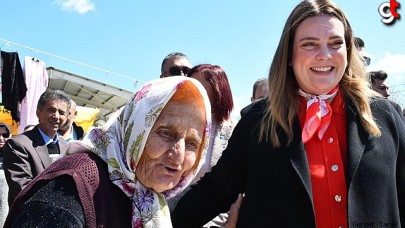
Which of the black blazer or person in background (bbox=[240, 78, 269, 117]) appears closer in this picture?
the black blazer

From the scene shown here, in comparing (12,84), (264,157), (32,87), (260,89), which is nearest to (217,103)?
(264,157)

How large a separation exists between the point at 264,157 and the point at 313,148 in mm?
234

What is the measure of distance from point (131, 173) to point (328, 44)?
3.67 ft

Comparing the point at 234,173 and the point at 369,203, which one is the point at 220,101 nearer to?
the point at 234,173

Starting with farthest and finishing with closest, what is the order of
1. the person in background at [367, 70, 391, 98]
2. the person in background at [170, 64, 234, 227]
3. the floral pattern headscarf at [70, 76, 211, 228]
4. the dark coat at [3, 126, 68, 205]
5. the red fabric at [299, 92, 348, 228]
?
the person in background at [367, 70, 391, 98] → the dark coat at [3, 126, 68, 205] → the person in background at [170, 64, 234, 227] → the red fabric at [299, 92, 348, 228] → the floral pattern headscarf at [70, 76, 211, 228]

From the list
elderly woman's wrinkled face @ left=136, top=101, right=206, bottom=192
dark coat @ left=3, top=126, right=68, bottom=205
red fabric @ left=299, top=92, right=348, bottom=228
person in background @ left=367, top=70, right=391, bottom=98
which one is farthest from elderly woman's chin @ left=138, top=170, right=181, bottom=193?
person in background @ left=367, top=70, right=391, bottom=98

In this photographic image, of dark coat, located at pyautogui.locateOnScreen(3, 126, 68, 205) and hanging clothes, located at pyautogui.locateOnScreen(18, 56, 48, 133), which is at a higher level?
hanging clothes, located at pyautogui.locateOnScreen(18, 56, 48, 133)

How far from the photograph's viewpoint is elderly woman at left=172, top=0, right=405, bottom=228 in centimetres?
190

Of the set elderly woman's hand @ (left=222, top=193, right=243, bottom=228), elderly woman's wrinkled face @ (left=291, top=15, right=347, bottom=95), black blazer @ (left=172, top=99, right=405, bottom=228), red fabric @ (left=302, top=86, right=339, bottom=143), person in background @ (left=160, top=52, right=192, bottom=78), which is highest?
person in background @ (left=160, top=52, right=192, bottom=78)

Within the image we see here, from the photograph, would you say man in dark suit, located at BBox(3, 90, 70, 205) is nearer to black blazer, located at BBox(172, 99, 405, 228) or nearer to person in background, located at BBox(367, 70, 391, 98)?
black blazer, located at BBox(172, 99, 405, 228)

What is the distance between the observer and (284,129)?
209 cm

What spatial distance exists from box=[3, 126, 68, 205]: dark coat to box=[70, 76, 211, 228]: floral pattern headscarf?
2.50m

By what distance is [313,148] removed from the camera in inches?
80.5

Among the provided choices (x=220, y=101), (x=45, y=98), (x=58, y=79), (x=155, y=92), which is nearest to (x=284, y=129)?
(x=155, y=92)
